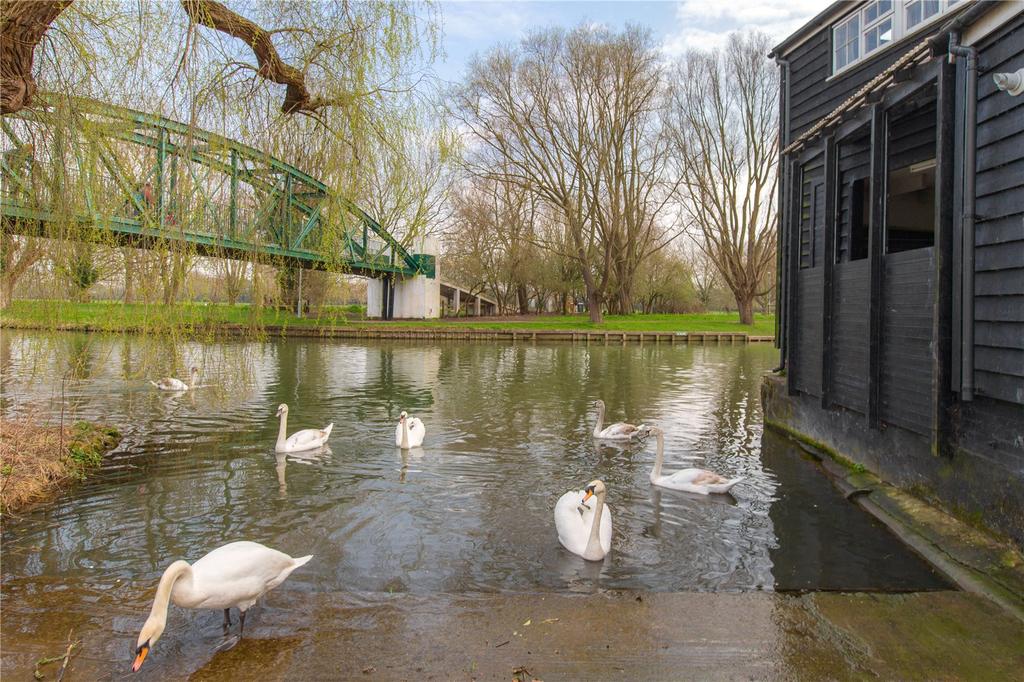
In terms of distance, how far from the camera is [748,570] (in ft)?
20.9

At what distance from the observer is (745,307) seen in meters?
48.0

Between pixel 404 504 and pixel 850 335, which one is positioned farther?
pixel 850 335

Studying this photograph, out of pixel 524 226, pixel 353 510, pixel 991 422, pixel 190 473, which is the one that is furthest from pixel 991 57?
pixel 524 226

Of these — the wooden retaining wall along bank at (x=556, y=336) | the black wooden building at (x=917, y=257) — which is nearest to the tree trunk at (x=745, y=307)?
the wooden retaining wall along bank at (x=556, y=336)

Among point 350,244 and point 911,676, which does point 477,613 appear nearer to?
point 911,676

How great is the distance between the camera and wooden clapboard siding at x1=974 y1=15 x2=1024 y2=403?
18.8 feet

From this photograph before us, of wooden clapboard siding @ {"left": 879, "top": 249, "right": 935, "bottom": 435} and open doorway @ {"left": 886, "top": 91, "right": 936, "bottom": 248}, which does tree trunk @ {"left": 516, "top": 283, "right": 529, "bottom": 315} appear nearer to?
open doorway @ {"left": 886, "top": 91, "right": 936, "bottom": 248}

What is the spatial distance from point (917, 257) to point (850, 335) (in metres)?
1.90

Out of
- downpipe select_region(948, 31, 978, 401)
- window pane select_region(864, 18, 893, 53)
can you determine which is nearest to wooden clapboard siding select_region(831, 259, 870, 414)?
downpipe select_region(948, 31, 978, 401)

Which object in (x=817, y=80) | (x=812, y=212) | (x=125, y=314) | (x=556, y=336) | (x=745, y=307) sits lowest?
(x=556, y=336)

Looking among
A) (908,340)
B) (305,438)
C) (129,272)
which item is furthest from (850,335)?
(129,272)

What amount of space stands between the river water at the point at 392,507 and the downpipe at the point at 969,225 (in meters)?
1.93

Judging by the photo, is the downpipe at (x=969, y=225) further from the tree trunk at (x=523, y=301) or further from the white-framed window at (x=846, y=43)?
the tree trunk at (x=523, y=301)

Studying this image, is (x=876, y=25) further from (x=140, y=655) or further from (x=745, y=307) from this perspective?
(x=745, y=307)
